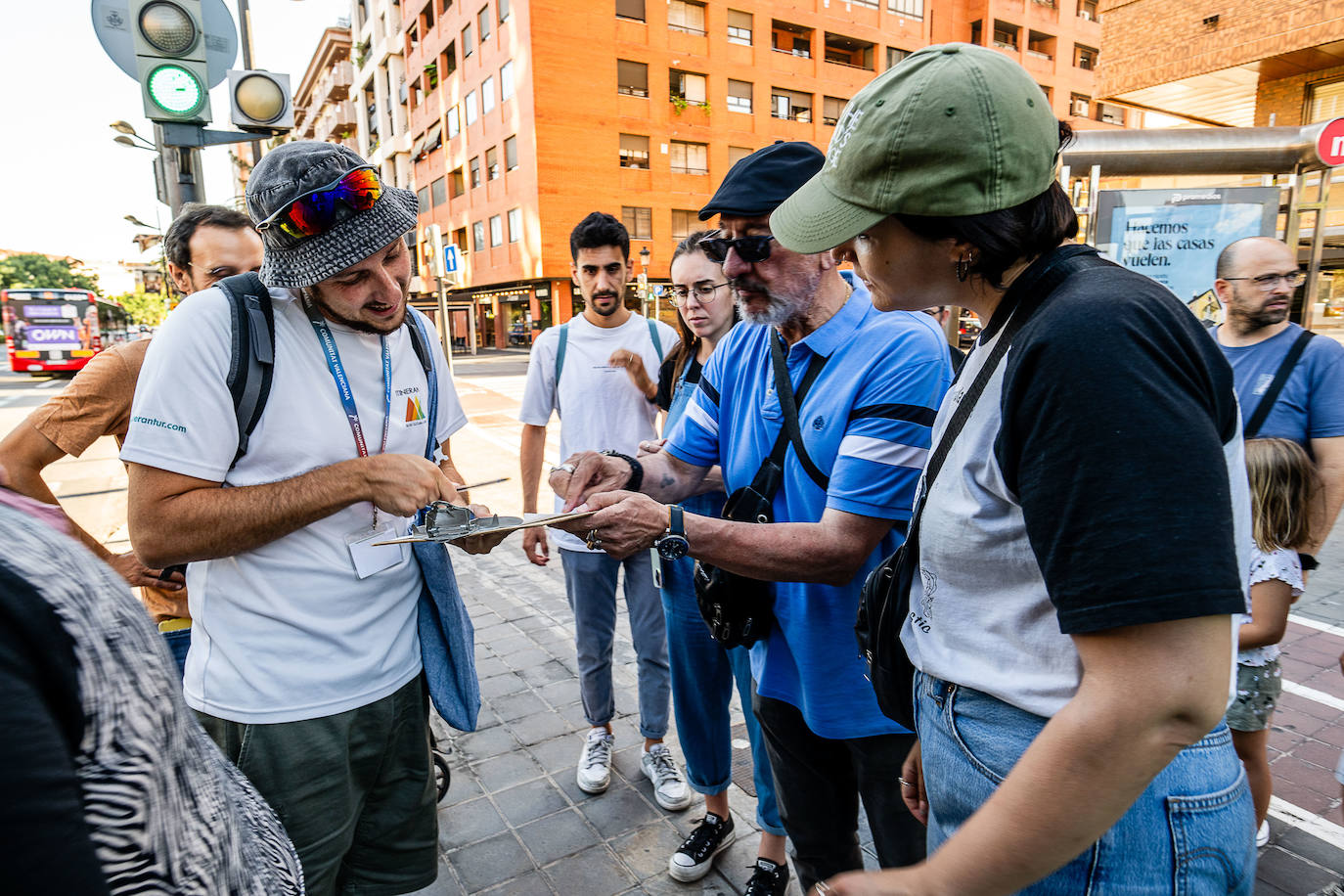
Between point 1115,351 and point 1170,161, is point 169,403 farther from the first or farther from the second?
point 1170,161

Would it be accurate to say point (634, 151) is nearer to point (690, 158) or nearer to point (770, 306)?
point (690, 158)

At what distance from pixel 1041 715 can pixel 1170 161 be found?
7.97m

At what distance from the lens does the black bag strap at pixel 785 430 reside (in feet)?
6.79

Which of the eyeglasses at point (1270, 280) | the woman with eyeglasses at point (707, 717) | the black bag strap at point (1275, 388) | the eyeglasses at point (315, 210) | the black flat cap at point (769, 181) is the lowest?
the woman with eyeglasses at point (707, 717)

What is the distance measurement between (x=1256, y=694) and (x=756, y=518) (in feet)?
6.90

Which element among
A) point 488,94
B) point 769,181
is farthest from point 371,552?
point 488,94

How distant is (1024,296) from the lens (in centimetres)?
114

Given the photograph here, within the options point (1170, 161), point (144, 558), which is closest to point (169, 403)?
point (144, 558)

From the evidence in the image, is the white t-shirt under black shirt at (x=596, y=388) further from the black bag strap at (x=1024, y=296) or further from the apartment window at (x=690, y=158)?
the apartment window at (x=690, y=158)

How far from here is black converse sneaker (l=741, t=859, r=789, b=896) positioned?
2584 mm

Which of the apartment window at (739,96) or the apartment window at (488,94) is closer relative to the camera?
the apartment window at (739,96)

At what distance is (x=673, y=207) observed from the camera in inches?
1334

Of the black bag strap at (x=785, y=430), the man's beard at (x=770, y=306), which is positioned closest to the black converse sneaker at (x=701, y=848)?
the black bag strap at (x=785, y=430)

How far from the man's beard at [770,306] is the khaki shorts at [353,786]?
1535mm
